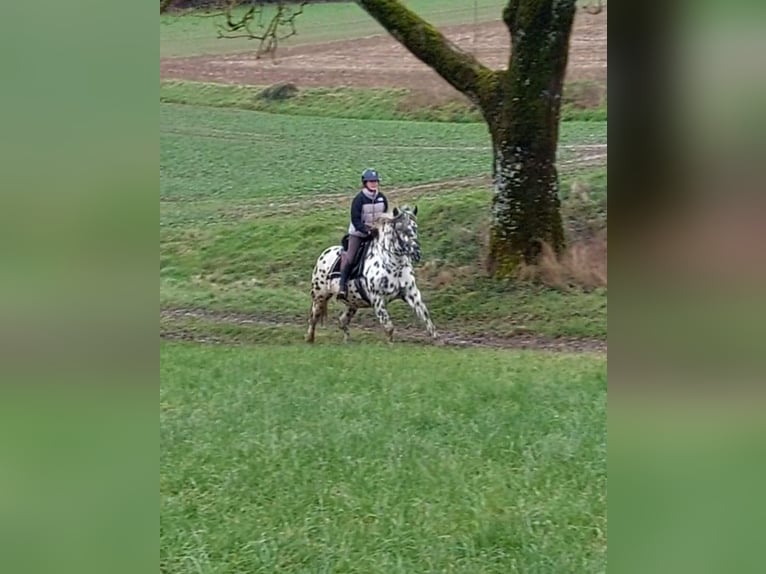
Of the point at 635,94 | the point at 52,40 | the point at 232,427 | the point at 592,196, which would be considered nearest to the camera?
the point at 52,40

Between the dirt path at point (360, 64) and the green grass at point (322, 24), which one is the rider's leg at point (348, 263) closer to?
the dirt path at point (360, 64)

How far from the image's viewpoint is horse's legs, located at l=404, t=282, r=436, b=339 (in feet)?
11.9

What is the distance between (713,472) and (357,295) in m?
2.45

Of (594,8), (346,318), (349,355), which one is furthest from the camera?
(346,318)

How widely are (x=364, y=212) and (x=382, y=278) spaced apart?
0.28 m

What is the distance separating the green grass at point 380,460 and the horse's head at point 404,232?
403 millimetres

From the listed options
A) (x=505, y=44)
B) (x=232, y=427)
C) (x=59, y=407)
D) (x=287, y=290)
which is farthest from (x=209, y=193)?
(x=59, y=407)

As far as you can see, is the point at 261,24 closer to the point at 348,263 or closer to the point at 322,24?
the point at 322,24

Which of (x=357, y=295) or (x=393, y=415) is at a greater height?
(x=357, y=295)

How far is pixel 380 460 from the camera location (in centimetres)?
281

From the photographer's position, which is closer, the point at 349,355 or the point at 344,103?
the point at 349,355

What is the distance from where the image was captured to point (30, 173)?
1213 millimetres

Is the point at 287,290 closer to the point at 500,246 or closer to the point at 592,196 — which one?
the point at 500,246

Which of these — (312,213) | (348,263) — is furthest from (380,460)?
(312,213)
